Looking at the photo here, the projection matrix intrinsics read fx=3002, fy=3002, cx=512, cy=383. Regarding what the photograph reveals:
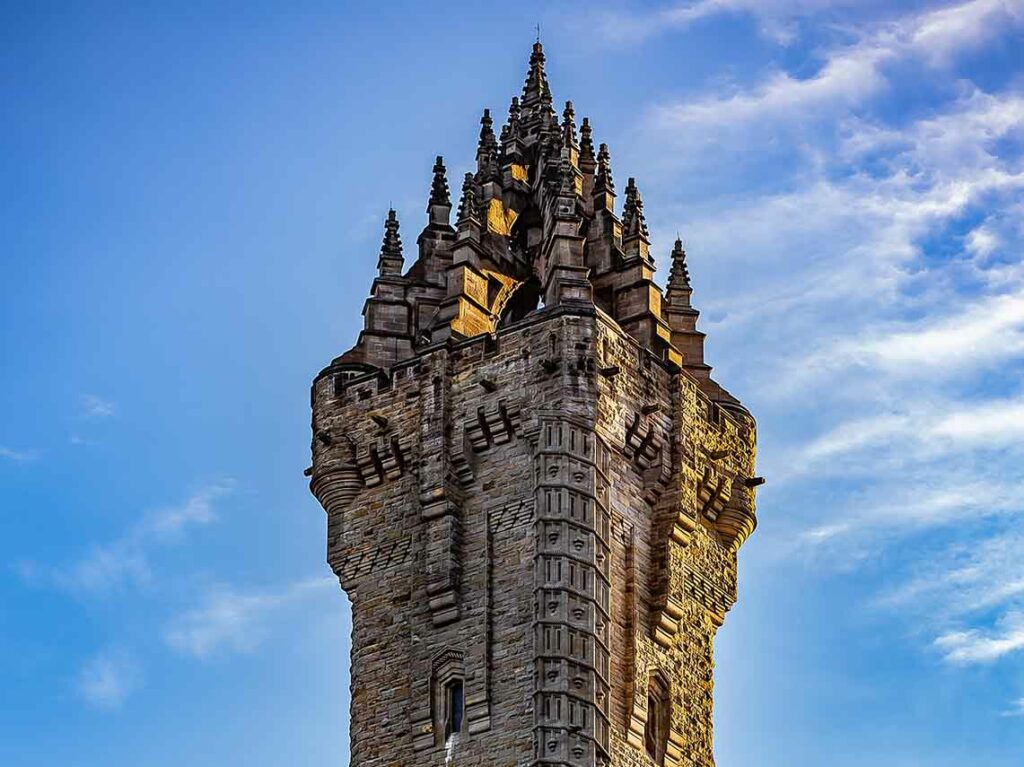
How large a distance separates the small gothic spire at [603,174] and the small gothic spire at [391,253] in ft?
14.9

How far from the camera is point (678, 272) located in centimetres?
6250

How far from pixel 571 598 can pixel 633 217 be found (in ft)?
37.9

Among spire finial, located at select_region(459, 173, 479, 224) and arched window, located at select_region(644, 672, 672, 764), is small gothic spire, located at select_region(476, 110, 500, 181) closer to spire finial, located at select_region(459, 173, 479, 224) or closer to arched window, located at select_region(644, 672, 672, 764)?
spire finial, located at select_region(459, 173, 479, 224)

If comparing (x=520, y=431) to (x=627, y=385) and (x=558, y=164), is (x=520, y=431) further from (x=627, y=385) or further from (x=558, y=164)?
(x=558, y=164)

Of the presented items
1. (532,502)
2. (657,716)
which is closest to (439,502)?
(532,502)

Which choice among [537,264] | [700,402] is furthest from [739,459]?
[537,264]

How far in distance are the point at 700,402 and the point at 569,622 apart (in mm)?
7616

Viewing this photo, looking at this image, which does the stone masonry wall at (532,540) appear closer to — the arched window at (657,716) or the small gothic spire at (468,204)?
the arched window at (657,716)

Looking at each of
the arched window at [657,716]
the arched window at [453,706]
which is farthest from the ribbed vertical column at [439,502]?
the arched window at [657,716]

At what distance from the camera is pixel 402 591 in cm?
5588

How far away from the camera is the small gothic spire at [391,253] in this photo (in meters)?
61.1

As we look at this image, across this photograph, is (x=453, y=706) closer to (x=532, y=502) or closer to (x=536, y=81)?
(x=532, y=502)

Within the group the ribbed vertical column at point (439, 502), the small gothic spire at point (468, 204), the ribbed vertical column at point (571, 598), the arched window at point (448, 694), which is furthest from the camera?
the small gothic spire at point (468, 204)

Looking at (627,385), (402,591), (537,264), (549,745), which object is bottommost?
(549,745)
